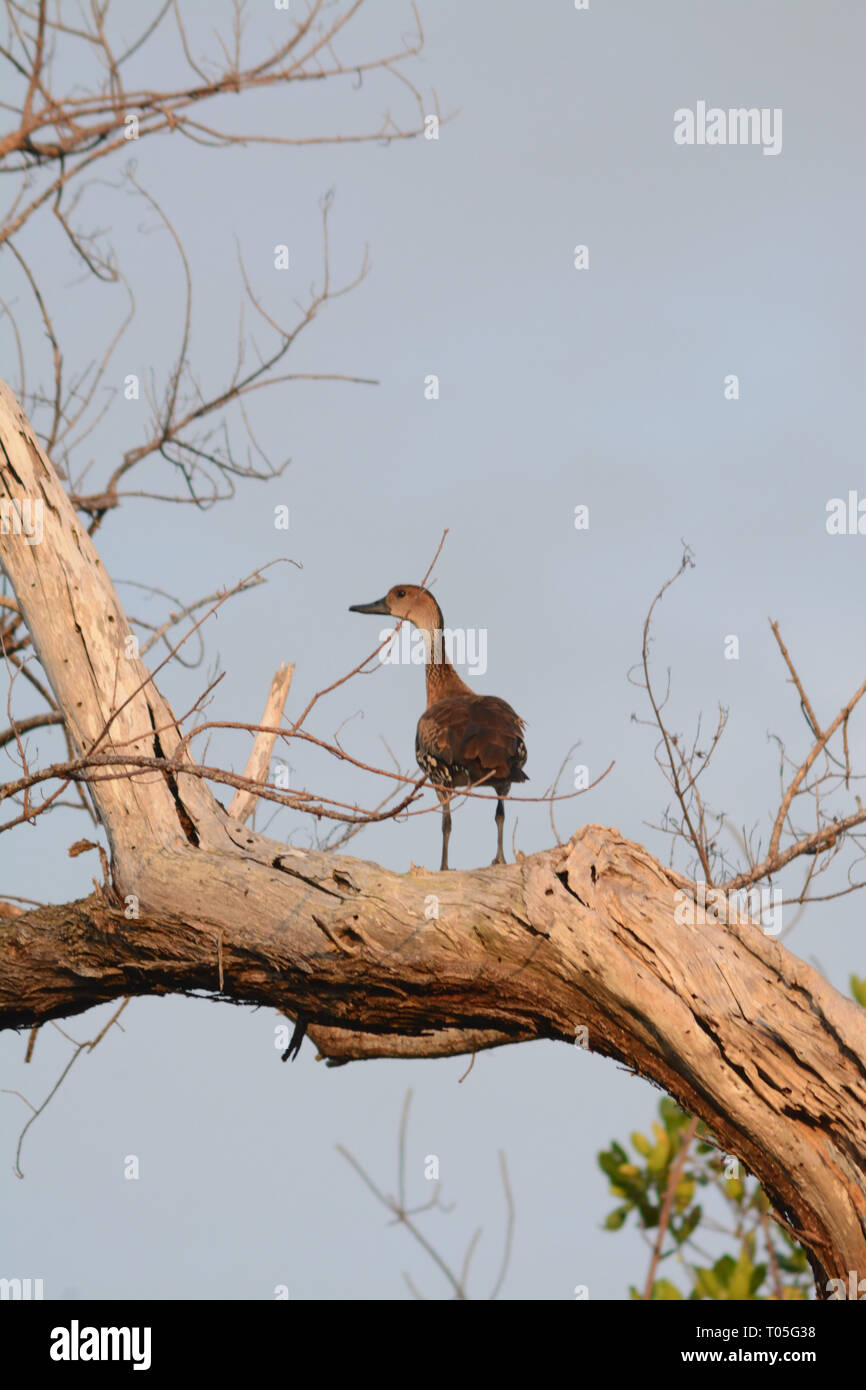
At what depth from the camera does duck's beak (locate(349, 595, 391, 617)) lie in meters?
8.91

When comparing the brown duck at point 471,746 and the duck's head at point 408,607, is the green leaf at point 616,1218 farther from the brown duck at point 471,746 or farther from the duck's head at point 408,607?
the duck's head at point 408,607

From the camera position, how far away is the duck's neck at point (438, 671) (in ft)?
27.6

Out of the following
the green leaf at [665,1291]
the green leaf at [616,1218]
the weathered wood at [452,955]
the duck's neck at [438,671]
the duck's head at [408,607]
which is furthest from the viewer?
the duck's head at [408,607]

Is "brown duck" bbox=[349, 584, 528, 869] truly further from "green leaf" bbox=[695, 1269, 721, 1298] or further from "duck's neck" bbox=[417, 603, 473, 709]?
"green leaf" bbox=[695, 1269, 721, 1298]

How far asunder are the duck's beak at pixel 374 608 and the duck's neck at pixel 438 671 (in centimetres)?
37

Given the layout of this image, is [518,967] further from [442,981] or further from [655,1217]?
[655,1217]

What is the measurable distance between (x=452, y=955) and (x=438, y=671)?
3896mm

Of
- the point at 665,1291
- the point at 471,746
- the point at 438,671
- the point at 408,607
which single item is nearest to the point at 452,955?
the point at 471,746

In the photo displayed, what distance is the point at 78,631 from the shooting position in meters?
5.48

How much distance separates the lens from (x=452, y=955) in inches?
188

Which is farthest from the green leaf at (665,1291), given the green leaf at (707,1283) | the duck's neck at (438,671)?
the duck's neck at (438,671)

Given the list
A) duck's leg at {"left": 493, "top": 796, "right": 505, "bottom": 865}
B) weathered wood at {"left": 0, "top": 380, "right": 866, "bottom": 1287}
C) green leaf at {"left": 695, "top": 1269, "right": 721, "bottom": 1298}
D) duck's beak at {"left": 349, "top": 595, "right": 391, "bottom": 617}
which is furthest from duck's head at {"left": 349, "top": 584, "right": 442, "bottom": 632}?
green leaf at {"left": 695, "top": 1269, "right": 721, "bottom": 1298}

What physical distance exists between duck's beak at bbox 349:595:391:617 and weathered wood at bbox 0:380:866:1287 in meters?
3.51
